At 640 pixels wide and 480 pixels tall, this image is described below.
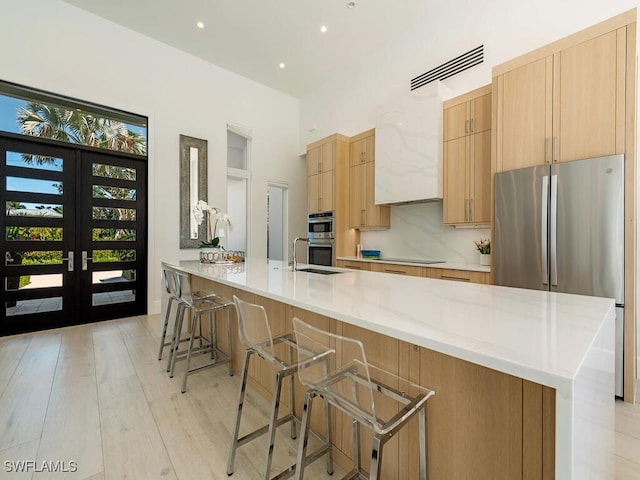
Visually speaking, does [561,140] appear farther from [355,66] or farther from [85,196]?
[85,196]

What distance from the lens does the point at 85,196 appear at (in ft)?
13.3

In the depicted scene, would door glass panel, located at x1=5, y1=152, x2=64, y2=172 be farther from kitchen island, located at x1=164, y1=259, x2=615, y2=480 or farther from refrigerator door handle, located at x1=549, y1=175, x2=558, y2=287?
refrigerator door handle, located at x1=549, y1=175, x2=558, y2=287

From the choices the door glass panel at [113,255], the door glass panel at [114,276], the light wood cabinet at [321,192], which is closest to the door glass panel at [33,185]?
the door glass panel at [113,255]

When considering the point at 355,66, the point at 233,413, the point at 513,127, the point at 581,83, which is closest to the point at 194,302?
the point at 233,413

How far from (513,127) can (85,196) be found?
5.19 metres

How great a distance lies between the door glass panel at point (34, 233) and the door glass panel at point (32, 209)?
17cm

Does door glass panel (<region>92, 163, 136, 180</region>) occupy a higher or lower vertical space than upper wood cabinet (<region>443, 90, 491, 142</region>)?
lower

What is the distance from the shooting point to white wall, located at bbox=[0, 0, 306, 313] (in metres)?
3.64

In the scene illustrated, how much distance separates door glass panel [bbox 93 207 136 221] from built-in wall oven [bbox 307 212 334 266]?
2.82 meters

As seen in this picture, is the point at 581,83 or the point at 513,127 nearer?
the point at 581,83

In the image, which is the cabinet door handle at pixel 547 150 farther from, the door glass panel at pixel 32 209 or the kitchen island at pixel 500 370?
the door glass panel at pixel 32 209

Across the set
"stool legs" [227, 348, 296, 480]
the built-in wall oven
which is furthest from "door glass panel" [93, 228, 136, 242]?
"stool legs" [227, 348, 296, 480]

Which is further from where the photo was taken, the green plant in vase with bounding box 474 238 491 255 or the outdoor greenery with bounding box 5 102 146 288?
the outdoor greenery with bounding box 5 102 146 288

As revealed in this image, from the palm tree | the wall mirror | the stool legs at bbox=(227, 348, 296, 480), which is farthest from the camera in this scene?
the wall mirror
